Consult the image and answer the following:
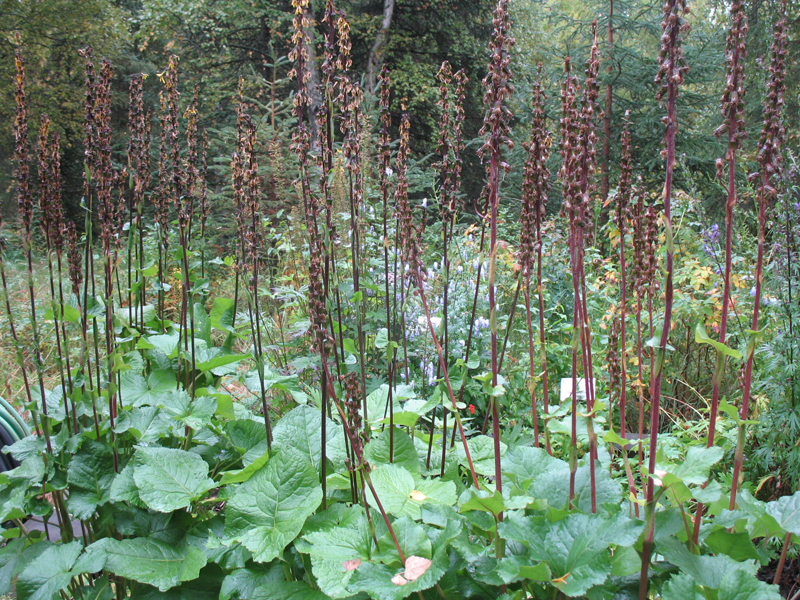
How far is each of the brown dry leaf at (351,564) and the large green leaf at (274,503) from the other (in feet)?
0.62

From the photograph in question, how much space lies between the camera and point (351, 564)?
4.10ft

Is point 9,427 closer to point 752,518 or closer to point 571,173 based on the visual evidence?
point 571,173

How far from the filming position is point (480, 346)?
12.5 feet

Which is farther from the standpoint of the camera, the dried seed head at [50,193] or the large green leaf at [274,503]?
the dried seed head at [50,193]

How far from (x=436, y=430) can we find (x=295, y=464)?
43.7 inches

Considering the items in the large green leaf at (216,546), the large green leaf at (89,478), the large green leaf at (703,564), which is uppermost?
the large green leaf at (703,564)

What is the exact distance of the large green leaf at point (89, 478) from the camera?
5.52 ft

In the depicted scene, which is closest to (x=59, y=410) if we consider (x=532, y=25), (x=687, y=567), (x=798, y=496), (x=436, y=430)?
(x=436, y=430)

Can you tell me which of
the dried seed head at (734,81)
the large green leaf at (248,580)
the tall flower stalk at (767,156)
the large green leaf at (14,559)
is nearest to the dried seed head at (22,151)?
the large green leaf at (14,559)

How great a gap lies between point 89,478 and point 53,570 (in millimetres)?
338

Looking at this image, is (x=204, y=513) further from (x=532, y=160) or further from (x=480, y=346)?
(x=480, y=346)

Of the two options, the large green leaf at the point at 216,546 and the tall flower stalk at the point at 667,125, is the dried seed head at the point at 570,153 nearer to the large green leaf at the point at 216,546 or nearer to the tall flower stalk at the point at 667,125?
the tall flower stalk at the point at 667,125

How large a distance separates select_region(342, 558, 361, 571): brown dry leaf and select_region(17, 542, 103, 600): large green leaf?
2.34ft

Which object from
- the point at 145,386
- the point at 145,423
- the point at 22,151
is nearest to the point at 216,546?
the point at 145,423
